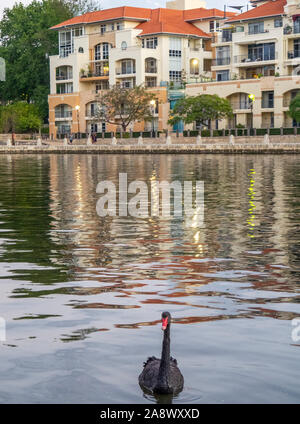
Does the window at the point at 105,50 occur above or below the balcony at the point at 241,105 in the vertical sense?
above

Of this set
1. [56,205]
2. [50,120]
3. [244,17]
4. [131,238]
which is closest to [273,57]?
[244,17]

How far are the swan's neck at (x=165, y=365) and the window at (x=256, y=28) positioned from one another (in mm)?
78868

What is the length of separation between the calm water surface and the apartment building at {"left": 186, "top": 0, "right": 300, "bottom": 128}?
59779mm

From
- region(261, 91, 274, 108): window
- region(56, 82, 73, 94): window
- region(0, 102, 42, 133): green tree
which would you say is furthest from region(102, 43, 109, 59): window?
region(261, 91, 274, 108): window

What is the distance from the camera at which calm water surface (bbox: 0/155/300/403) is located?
8016 millimetres

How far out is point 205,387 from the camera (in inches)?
310

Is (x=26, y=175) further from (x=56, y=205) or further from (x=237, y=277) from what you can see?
(x=237, y=277)

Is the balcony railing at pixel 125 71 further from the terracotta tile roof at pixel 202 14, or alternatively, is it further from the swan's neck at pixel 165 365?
the swan's neck at pixel 165 365

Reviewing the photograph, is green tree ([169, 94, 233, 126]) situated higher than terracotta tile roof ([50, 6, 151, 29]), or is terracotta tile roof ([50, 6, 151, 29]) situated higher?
terracotta tile roof ([50, 6, 151, 29])

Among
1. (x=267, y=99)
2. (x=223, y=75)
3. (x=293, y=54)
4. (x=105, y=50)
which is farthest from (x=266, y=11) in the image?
(x=105, y=50)

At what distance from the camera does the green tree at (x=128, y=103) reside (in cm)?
8650

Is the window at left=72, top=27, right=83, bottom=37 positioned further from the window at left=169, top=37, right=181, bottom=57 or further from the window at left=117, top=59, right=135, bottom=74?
the window at left=169, top=37, right=181, bottom=57

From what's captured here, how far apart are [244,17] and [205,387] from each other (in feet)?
261

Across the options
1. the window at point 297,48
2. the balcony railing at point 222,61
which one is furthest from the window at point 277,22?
the balcony railing at point 222,61
